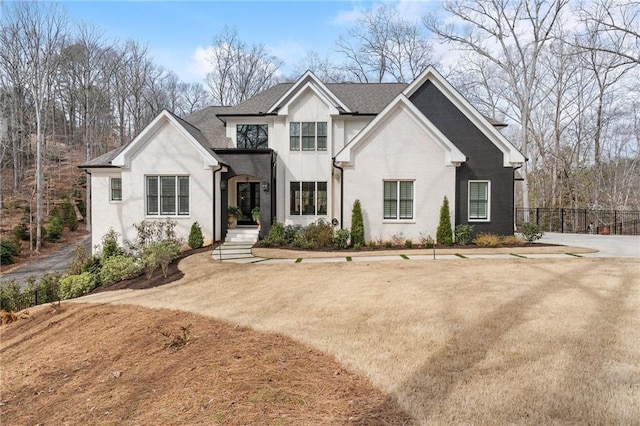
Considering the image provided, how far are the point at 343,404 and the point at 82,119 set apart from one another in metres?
41.1

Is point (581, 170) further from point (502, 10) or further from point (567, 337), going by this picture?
point (567, 337)

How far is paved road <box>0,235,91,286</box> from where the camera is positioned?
18.0 m

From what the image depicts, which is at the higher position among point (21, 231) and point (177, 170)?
point (177, 170)

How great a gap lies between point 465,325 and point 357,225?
29.2ft

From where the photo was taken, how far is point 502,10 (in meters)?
26.4

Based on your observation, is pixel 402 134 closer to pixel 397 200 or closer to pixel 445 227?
pixel 397 200

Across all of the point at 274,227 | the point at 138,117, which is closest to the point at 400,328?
the point at 274,227

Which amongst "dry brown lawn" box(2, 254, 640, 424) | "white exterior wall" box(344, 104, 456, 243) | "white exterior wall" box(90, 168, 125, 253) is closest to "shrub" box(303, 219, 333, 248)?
"white exterior wall" box(344, 104, 456, 243)

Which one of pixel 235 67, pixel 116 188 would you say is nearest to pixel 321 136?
pixel 116 188

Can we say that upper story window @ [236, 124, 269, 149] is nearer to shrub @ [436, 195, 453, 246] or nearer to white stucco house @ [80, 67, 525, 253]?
white stucco house @ [80, 67, 525, 253]

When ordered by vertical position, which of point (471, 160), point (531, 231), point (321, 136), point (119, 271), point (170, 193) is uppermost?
point (321, 136)

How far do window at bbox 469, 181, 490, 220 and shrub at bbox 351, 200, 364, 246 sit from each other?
15.9ft

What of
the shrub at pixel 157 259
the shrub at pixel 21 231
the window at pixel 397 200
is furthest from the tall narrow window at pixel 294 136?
the shrub at pixel 21 231

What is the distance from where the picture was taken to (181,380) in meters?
4.07
